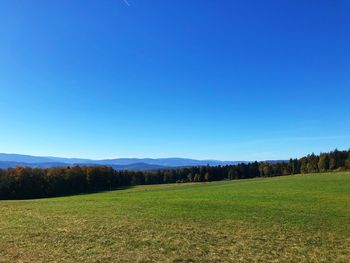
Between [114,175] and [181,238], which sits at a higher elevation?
[114,175]

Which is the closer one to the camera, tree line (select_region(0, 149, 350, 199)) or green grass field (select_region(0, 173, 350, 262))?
green grass field (select_region(0, 173, 350, 262))

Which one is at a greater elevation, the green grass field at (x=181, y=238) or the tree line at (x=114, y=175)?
the tree line at (x=114, y=175)

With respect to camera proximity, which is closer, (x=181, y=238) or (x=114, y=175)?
(x=181, y=238)

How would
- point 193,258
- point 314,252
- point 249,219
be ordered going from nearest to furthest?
point 193,258 → point 314,252 → point 249,219

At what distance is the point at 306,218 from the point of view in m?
25.0

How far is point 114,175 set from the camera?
14662 cm

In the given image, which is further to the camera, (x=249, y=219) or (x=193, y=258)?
(x=249, y=219)

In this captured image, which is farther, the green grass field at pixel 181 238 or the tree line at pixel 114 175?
the tree line at pixel 114 175

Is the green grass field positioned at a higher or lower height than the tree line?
lower

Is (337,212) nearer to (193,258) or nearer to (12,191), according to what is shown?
(193,258)

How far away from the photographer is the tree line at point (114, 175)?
106500mm

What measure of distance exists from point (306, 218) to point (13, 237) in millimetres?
→ 17235

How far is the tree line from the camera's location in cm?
10650

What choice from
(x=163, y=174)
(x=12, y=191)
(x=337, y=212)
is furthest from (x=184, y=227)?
(x=163, y=174)
